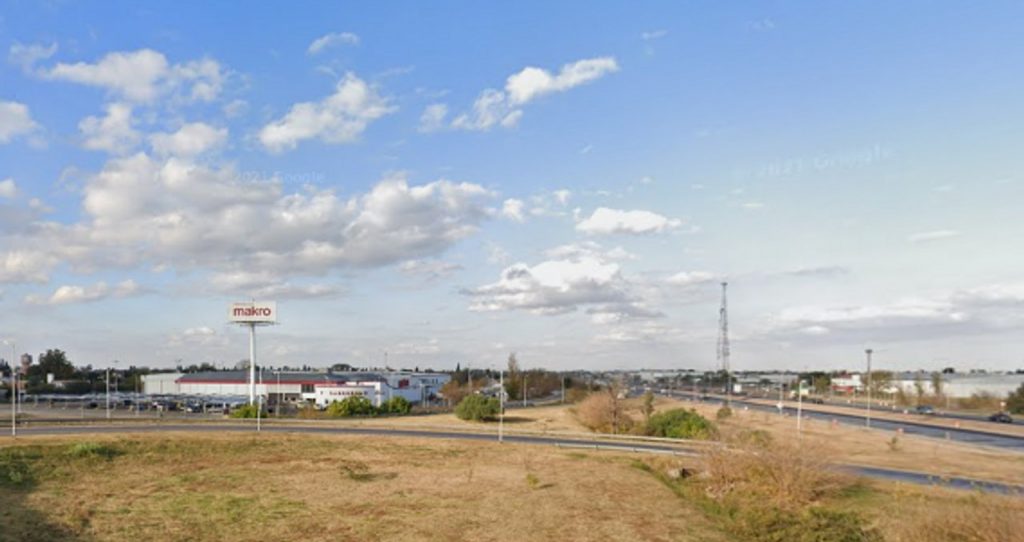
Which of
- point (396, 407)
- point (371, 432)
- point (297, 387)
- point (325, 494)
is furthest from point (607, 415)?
point (297, 387)

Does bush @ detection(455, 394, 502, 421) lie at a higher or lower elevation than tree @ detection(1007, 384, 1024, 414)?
higher

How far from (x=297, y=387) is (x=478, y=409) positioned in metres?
73.3

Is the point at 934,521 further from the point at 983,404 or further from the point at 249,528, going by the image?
the point at 983,404

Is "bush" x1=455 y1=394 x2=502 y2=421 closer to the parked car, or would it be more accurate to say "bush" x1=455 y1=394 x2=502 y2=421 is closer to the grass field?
the grass field

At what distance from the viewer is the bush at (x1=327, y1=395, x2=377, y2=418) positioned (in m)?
89.8

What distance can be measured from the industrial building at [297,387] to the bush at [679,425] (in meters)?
68.2

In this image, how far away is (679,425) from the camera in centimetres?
6506

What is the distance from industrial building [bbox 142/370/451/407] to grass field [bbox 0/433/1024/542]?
76.8m

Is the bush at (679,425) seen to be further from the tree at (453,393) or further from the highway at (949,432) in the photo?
the tree at (453,393)

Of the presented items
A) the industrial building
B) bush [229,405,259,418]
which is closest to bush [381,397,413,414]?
bush [229,405,259,418]

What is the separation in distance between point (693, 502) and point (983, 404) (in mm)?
136941

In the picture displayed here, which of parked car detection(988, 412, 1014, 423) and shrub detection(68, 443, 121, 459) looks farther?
parked car detection(988, 412, 1014, 423)

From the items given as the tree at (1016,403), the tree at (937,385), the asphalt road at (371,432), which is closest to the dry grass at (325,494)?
the asphalt road at (371,432)

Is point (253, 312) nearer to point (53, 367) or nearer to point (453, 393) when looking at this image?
point (453, 393)
